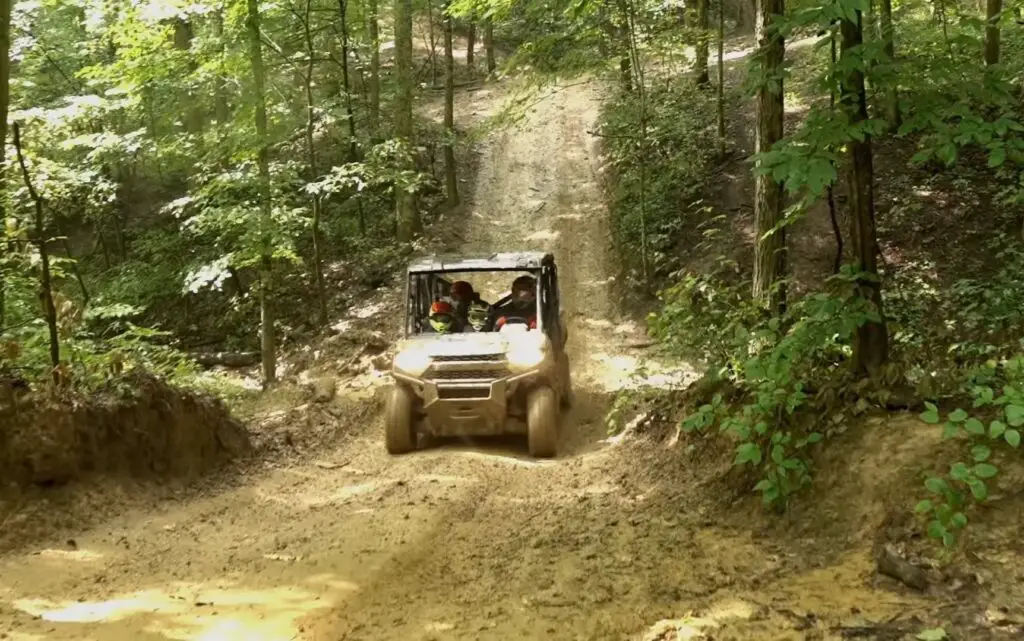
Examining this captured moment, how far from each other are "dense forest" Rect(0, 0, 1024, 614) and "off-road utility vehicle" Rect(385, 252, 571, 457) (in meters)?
0.98

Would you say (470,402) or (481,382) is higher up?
(481,382)

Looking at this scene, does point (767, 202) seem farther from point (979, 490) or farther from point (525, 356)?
point (979, 490)

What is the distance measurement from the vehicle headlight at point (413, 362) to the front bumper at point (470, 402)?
0.28ft

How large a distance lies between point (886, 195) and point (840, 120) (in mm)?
9528

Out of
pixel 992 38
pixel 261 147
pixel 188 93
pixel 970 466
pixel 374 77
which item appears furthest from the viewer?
pixel 374 77

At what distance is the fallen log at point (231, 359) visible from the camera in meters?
14.7

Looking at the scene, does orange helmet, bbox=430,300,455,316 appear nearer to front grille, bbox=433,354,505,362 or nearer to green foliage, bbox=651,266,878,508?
front grille, bbox=433,354,505,362

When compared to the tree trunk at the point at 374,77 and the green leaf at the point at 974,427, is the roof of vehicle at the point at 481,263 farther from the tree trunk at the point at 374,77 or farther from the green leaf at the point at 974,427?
the tree trunk at the point at 374,77

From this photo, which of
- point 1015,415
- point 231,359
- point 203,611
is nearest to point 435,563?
point 203,611

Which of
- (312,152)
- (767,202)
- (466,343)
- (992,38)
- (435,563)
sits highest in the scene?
(992,38)

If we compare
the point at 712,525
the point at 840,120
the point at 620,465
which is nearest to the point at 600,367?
the point at 620,465

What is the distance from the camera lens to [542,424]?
7.91 metres

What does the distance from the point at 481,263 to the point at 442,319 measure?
0.80 metres

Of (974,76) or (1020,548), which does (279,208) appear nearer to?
(974,76)
